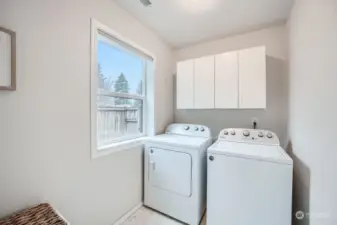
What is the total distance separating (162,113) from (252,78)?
1429 mm

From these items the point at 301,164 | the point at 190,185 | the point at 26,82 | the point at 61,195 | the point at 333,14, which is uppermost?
the point at 333,14

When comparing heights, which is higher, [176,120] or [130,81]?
[130,81]

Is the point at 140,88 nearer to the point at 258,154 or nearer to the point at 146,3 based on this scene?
the point at 146,3

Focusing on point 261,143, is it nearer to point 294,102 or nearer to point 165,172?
point 294,102

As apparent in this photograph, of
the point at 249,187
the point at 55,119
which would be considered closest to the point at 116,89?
the point at 55,119

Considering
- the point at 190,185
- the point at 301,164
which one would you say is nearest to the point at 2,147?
the point at 190,185

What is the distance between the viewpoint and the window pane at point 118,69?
1808mm

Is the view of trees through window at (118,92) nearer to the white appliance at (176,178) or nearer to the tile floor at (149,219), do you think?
the white appliance at (176,178)

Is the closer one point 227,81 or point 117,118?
point 117,118

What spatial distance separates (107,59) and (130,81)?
467mm

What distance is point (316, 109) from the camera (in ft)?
3.78

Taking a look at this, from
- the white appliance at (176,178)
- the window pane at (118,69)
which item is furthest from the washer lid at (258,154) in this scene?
the window pane at (118,69)

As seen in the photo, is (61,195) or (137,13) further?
(137,13)

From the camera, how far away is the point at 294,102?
1.76 metres
